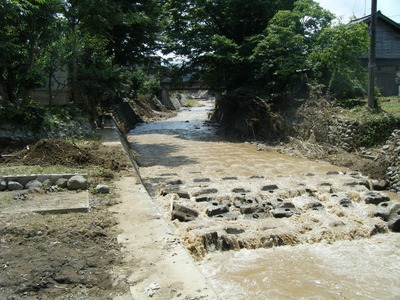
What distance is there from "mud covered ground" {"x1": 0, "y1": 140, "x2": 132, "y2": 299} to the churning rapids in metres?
1.71

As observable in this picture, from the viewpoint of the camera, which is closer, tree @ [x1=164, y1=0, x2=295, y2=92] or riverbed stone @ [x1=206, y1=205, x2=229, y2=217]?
riverbed stone @ [x1=206, y1=205, x2=229, y2=217]

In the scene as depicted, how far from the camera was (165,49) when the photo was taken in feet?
76.0

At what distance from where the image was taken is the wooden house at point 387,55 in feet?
76.2

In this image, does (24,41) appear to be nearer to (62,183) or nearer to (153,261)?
(62,183)

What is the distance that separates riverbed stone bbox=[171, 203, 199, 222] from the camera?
320 inches

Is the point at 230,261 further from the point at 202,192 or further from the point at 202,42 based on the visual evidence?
the point at 202,42

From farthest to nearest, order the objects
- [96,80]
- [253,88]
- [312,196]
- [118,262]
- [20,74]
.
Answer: [253,88] < [96,80] < [20,74] < [312,196] < [118,262]

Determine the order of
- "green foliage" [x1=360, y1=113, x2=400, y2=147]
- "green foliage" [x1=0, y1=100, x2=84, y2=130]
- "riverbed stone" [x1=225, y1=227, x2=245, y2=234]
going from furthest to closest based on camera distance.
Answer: "green foliage" [x1=360, y1=113, x2=400, y2=147] < "green foliage" [x1=0, y1=100, x2=84, y2=130] < "riverbed stone" [x1=225, y1=227, x2=245, y2=234]

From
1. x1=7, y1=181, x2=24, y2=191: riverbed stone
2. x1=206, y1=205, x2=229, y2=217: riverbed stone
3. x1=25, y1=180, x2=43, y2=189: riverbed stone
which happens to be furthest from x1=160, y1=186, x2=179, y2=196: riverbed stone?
x1=7, y1=181, x2=24, y2=191: riverbed stone

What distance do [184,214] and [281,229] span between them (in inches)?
79.7

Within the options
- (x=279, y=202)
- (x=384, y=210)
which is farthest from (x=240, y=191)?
(x=384, y=210)

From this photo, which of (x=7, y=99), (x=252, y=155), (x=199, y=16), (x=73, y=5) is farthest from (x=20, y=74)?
(x=199, y=16)

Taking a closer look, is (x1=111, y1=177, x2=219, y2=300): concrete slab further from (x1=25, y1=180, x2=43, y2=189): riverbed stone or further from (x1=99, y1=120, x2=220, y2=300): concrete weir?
(x1=25, y1=180, x2=43, y2=189): riverbed stone

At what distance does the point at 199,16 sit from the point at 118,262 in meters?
19.9
